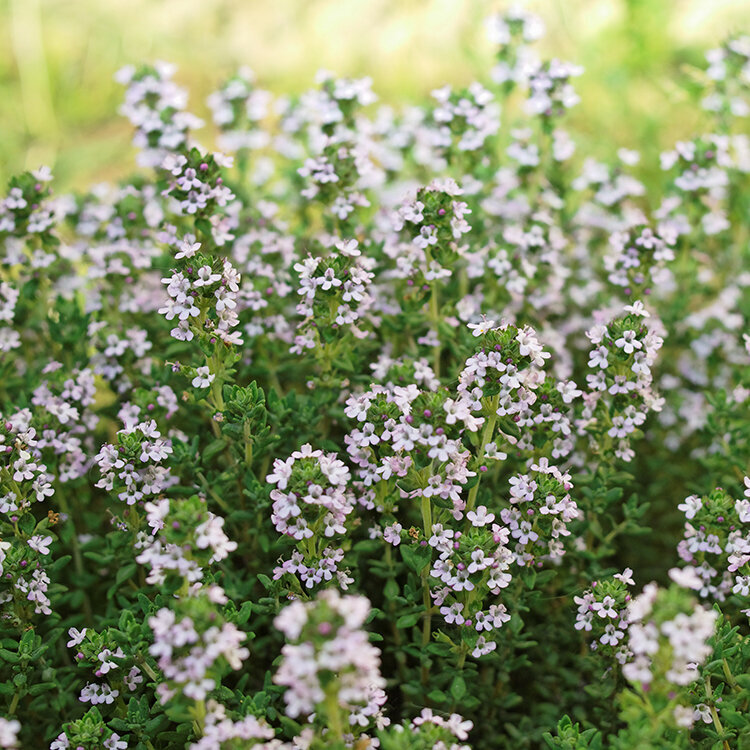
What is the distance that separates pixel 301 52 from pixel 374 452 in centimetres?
676

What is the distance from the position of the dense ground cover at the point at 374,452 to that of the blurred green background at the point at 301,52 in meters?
2.19

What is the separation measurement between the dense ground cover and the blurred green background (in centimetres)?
219

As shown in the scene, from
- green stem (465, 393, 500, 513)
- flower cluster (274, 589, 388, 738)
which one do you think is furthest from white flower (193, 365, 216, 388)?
flower cluster (274, 589, 388, 738)

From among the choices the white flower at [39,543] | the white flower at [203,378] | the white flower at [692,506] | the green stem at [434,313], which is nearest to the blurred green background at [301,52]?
the green stem at [434,313]

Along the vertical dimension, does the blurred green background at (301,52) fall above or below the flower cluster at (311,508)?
above

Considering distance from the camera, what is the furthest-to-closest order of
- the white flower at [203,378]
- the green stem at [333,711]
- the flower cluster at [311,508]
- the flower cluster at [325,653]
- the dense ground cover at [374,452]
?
the white flower at [203,378] < the flower cluster at [311,508] < the dense ground cover at [374,452] < the green stem at [333,711] < the flower cluster at [325,653]

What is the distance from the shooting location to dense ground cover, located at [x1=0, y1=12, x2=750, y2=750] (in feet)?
10.2

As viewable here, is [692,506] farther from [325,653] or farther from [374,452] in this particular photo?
[325,653]

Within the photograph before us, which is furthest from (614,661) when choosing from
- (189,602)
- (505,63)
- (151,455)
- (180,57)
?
(180,57)

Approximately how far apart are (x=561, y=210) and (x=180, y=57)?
220 inches

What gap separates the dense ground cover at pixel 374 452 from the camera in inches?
122

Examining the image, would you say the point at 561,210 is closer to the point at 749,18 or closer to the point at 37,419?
the point at 37,419

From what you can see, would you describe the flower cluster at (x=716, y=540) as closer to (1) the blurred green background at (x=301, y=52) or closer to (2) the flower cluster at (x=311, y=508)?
(2) the flower cluster at (x=311, y=508)

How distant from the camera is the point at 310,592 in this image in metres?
3.80
